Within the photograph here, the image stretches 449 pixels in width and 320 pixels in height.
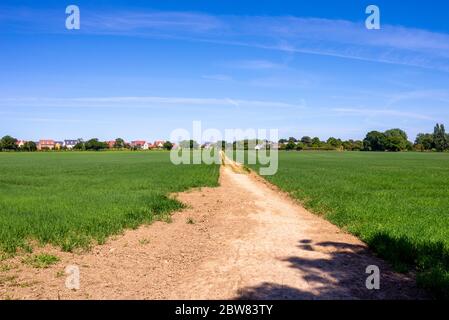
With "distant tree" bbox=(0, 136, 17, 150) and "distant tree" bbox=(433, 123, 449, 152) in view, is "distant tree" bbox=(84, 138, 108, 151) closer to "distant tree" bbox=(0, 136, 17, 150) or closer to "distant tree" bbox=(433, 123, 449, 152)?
"distant tree" bbox=(0, 136, 17, 150)

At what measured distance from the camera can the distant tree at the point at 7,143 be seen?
176 m

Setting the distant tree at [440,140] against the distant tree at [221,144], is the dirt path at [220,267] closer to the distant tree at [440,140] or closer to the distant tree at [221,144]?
the distant tree at [221,144]

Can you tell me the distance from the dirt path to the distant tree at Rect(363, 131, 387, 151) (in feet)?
610

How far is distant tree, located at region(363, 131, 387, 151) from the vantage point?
185438 mm

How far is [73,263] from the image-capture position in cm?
910

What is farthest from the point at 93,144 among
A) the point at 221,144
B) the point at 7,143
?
the point at 221,144

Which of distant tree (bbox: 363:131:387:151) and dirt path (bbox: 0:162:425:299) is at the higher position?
distant tree (bbox: 363:131:387:151)

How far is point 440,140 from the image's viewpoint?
18212cm

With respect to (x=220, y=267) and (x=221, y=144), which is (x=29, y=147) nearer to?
(x=221, y=144)

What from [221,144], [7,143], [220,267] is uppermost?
[7,143]

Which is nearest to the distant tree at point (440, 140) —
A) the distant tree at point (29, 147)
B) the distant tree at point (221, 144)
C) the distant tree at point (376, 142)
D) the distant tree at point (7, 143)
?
the distant tree at point (376, 142)

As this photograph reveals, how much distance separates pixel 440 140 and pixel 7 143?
20238 centimetres

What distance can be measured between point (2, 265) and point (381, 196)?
17437mm

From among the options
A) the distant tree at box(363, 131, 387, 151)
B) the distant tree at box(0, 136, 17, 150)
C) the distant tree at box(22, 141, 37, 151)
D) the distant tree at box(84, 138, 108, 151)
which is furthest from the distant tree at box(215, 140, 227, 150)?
the distant tree at box(0, 136, 17, 150)
